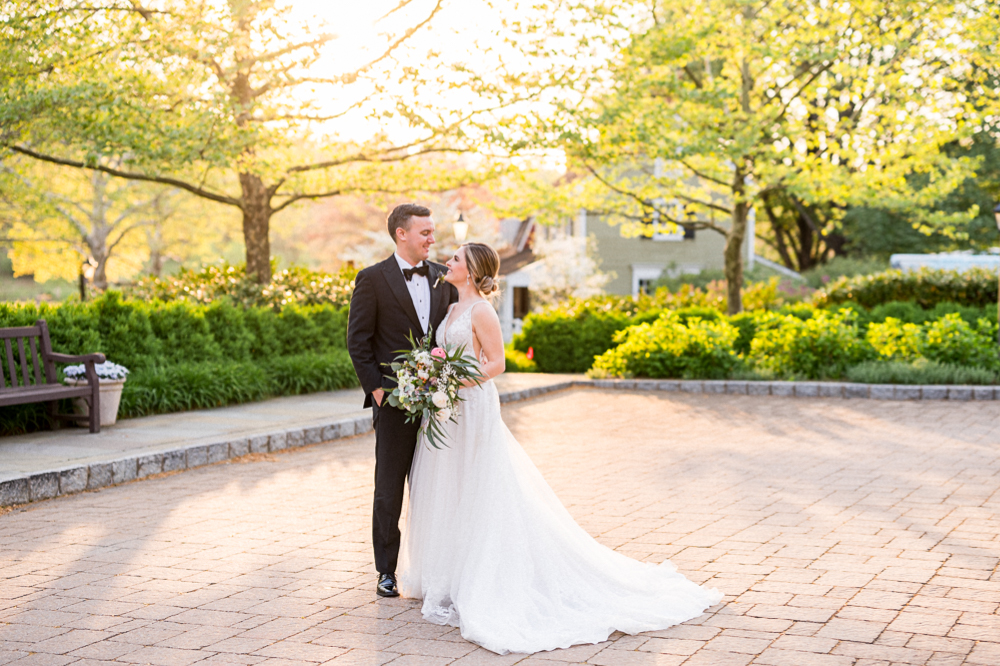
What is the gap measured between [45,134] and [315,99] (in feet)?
14.3

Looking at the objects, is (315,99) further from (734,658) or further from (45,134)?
(734,658)

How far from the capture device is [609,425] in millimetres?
11922

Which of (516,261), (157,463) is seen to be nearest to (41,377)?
(157,463)

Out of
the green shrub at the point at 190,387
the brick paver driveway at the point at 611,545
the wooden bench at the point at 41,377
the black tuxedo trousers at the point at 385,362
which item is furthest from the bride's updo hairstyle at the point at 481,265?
the green shrub at the point at 190,387

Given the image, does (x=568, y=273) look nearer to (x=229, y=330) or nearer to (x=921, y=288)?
(x=921, y=288)

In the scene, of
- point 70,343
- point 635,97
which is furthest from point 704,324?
point 70,343

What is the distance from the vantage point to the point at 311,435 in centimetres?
1054

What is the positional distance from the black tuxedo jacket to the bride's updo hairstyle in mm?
279

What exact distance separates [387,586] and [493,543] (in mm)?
691

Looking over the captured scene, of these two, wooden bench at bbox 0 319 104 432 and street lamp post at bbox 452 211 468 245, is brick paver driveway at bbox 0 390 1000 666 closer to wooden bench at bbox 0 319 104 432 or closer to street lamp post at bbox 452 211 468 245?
wooden bench at bbox 0 319 104 432

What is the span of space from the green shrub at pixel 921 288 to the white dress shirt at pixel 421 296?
17.4 metres

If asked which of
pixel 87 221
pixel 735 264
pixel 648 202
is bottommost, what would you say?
pixel 735 264

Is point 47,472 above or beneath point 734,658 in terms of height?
above

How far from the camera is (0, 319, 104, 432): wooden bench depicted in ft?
30.9
